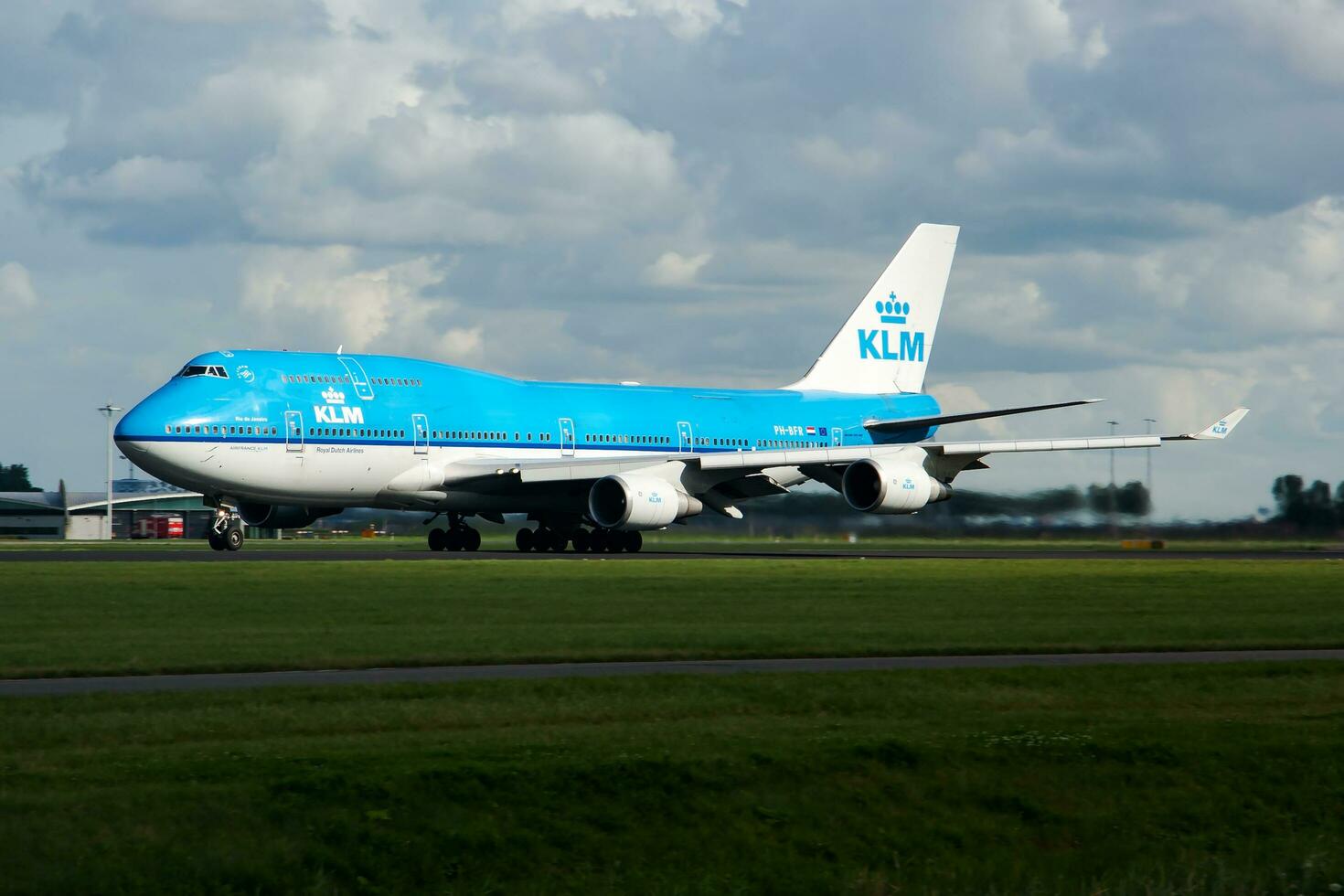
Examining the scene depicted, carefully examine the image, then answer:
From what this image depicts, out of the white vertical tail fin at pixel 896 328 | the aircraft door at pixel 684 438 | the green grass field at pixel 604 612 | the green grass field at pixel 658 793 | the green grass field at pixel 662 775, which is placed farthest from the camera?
the white vertical tail fin at pixel 896 328

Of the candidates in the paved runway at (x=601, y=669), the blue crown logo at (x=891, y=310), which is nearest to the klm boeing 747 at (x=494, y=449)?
the blue crown logo at (x=891, y=310)

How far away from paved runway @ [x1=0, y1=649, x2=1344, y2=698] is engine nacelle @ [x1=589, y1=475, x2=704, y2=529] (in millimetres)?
24086

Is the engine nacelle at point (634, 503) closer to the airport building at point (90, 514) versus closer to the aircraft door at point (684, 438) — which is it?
the aircraft door at point (684, 438)

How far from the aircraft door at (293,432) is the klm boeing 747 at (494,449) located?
0.04m

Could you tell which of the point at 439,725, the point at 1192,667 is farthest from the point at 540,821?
the point at 1192,667

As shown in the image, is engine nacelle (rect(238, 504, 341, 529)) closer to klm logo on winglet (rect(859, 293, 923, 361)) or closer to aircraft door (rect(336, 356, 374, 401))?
aircraft door (rect(336, 356, 374, 401))

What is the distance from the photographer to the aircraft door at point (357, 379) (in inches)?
1825

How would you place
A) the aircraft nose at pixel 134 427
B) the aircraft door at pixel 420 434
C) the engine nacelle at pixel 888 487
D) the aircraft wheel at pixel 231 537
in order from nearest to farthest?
the aircraft nose at pixel 134 427
the aircraft door at pixel 420 434
the aircraft wheel at pixel 231 537
the engine nacelle at pixel 888 487

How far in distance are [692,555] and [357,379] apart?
1040 centimetres

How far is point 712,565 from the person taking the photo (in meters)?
41.0

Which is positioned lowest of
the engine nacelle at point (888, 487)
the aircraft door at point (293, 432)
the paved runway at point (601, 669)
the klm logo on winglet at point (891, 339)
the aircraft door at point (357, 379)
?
the paved runway at point (601, 669)

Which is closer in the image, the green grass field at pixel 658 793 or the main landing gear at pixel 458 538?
the green grass field at pixel 658 793

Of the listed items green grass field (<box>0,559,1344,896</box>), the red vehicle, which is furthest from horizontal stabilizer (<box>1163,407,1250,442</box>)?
the red vehicle

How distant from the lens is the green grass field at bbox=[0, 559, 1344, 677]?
72.3ft
